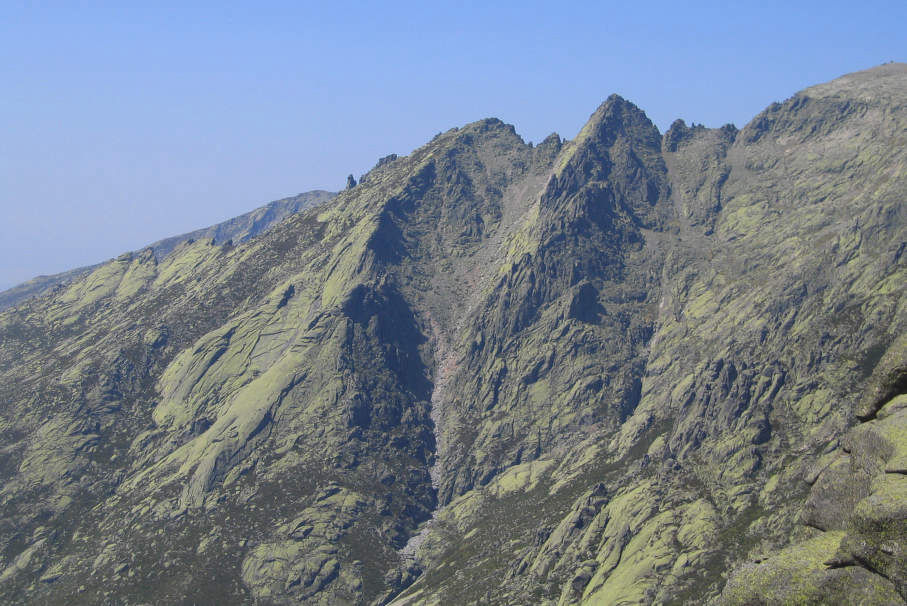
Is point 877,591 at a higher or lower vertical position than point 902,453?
lower

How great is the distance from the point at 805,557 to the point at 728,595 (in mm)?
6897

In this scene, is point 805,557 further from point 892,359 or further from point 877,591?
point 892,359

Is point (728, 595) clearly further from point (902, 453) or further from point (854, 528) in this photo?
point (902, 453)

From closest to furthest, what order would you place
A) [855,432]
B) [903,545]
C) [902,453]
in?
1. [903,545]
2. [902,453]
3. [855,432]

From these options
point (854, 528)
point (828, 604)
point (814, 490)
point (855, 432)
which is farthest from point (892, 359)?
point (828, 604)

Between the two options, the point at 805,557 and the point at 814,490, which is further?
the point at 814,490

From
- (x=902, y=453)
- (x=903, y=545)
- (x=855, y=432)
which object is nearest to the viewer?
(x=903, y=545)

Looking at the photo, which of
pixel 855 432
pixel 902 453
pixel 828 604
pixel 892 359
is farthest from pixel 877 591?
pixel 892 359

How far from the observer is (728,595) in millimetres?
58750

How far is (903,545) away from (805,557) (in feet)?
25.7

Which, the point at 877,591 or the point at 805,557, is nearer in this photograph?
the point at 877,591

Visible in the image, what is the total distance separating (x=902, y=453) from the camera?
55.8m

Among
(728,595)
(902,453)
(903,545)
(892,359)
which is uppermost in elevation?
(892,359)

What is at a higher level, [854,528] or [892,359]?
[892,359]
